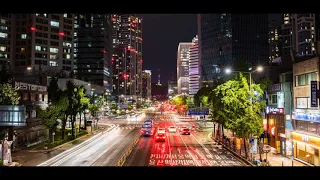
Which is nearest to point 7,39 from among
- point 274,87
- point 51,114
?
point 51,114

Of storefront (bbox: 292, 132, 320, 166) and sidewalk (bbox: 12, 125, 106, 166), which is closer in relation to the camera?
storefront (bbox: 292, 132, 320, 166)

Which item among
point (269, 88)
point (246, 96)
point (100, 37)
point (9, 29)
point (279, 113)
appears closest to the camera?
point (246, 96)

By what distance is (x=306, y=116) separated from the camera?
33438mm

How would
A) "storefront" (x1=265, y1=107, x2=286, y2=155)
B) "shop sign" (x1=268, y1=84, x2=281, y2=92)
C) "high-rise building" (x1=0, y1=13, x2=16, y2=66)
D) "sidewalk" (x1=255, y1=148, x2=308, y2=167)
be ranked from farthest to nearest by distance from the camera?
"high-rise building" (x1=0, y1=13, x2=16, y2=66)
"shop sign" (x1=268, y1=84, x2=281, y2=92)
"storefront" (x1=265, y1=107, x2=286, y2=155)
"sidewalk" (x1=255, y1=148, x2=308, y2=167)

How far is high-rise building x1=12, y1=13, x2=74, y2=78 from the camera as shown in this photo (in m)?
135

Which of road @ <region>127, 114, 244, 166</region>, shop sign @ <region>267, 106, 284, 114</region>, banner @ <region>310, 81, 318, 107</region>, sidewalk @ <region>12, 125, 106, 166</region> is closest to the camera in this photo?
banner @ <region>310, 81, 318, 107</region>

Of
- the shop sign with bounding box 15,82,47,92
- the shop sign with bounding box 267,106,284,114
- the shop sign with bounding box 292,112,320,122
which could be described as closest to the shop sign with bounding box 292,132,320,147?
the shop sign with bounding box 292,112,320,122

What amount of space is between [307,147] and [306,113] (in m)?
3.45

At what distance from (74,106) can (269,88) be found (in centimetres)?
3292

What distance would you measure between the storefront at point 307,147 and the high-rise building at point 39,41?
370 feet

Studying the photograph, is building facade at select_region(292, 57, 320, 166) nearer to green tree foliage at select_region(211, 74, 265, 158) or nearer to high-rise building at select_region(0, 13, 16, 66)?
green tree foliage at select_region(211, 74, 265, 158)
